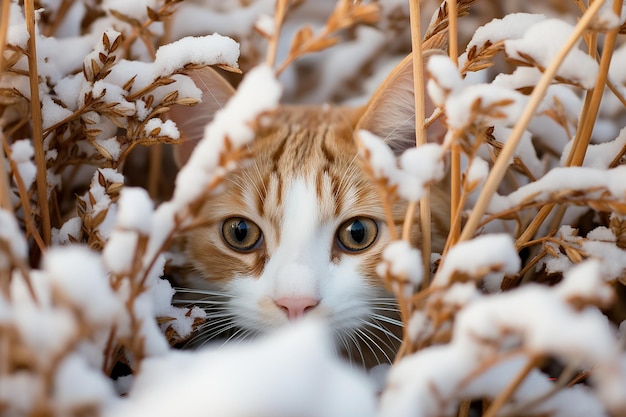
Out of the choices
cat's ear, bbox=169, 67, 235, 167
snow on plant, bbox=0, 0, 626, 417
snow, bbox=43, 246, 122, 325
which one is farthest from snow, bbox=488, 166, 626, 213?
cat's ear, bbox=169, 67, 235, 167

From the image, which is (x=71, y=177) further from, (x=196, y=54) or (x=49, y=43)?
(x=196, y=54)

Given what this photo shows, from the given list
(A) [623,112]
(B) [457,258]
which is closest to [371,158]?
(B) [457,258]

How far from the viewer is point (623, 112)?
4.55 feet

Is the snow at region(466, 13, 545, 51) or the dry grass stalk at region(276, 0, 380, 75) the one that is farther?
the snow at region(466, 13, 545, 51)

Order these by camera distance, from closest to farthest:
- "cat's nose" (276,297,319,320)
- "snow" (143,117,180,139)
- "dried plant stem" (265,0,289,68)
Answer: "dried plant stem" (265,0,289,68), "snow" (143,117,180,139), "cat's nose" (276,297,319,320)

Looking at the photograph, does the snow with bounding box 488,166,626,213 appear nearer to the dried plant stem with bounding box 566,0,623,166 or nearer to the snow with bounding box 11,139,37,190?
the dried plant stem with bounding box 566,0,623,166

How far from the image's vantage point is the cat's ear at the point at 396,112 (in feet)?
3.17

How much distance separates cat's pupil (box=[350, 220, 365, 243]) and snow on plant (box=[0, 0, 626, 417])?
154mm

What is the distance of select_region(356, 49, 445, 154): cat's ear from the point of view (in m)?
0.97

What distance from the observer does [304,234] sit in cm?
95

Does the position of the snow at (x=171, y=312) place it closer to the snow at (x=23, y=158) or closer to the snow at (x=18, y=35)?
the snow at (x=23, y=158)

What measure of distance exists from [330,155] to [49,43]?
49cm

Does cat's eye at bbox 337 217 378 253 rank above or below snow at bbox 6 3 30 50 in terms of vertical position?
below

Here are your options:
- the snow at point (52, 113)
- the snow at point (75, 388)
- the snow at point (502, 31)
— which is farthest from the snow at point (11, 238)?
the snow at point (502, 31)
